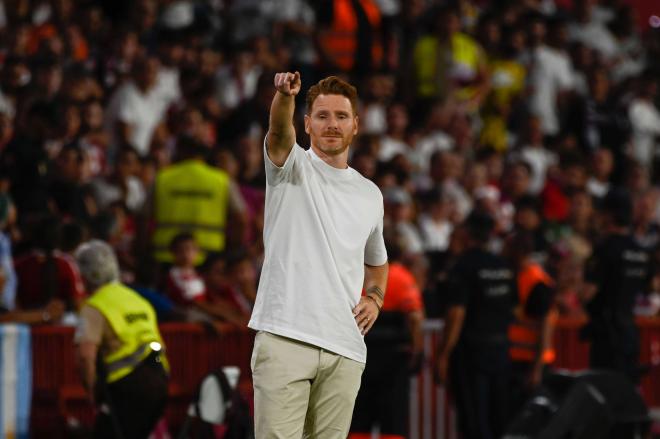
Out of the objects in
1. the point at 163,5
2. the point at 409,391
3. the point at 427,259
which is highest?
the point at 163,5

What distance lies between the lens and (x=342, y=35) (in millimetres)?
16484

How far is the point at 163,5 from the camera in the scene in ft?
52.7

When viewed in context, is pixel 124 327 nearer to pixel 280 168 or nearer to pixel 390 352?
pixel 390 352

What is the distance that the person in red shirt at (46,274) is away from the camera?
1029 centimetres

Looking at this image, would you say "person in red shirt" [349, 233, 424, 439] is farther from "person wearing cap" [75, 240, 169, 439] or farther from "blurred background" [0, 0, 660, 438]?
"person wearing cap" [75, 240, 169, 439]

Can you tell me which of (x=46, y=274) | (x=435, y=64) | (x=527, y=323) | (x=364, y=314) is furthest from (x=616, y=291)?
(x=364, y=314)

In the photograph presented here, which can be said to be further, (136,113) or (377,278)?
(136,113)

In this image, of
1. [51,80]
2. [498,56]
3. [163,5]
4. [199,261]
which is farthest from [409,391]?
[498,56]

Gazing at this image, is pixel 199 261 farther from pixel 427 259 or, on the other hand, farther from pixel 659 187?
pixel 659 187

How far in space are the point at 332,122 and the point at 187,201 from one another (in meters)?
5.50

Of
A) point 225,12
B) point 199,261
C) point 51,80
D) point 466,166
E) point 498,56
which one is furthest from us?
point 498,56

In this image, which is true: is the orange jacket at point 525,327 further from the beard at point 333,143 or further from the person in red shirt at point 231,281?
the beard at point 333,143

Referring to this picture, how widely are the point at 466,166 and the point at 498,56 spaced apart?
9.59 ft

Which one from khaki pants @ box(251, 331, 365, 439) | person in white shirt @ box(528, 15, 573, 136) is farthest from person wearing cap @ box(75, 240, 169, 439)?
person in white shirt @ box(528, 15, 573, 136)
